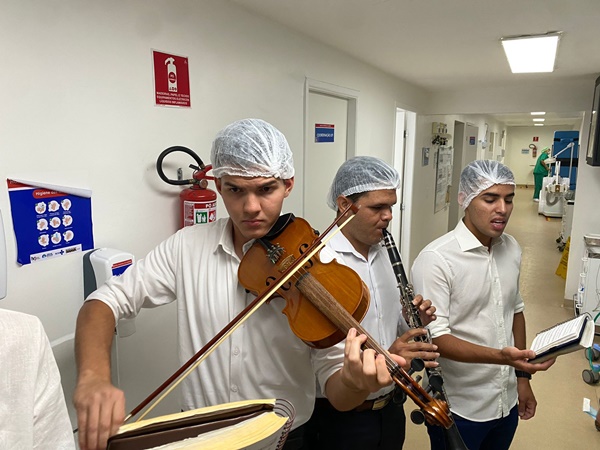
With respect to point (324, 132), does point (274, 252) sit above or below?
below

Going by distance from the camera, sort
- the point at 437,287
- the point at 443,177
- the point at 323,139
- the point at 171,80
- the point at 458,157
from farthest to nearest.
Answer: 1. the point at 458,157
2. the point at 443,177
3. the point at 323,139
4. the point at 171,80
5. the point at 437,287

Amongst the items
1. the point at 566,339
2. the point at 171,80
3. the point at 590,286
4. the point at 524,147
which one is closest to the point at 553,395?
the point at 590,286

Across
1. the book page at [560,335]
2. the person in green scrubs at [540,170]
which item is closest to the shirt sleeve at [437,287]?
the book page at [560,335]

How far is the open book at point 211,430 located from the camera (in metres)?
0.56

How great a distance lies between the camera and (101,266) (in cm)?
159

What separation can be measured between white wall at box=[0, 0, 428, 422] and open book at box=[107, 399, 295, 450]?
113cm

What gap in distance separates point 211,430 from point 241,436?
0.04 meters

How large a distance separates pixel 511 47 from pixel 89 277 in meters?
3.13

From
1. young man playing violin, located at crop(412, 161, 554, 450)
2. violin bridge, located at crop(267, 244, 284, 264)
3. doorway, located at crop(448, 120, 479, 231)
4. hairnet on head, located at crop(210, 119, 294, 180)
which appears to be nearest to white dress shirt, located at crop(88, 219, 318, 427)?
violin bridge, located at crop(267, 244, 284, 264)

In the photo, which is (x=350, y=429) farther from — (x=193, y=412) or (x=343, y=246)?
(x=193, y=412)

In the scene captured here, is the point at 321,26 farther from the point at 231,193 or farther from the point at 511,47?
the point at 231,193

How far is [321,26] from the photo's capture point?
267 centimetres

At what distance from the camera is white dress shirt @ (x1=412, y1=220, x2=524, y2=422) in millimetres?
1624

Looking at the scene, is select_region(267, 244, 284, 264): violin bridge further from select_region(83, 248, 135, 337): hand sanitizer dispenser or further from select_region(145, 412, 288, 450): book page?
select_region(83, 248, 135, 337): hand sanitizer dispenser
